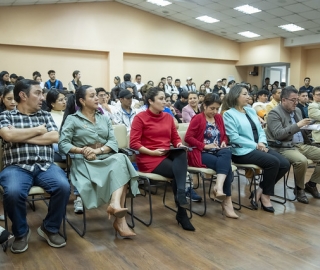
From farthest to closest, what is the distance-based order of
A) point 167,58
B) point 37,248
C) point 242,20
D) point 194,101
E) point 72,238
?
point 167,58
point 242,20
point 194,101
point 72,238
point 37,248

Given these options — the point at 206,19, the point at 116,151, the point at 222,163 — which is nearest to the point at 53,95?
the point at 116,151

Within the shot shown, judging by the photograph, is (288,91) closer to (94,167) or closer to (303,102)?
(303,102)

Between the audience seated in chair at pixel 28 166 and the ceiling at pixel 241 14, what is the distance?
23.8 feet

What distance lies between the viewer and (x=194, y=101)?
15.5 feet

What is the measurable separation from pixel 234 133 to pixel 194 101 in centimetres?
138

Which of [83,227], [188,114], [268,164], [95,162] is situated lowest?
[83,227]

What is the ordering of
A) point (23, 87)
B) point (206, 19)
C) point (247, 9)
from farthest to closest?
point (206, 19) < point (247, 9) < point (23, 87)

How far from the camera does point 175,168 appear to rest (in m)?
2.83

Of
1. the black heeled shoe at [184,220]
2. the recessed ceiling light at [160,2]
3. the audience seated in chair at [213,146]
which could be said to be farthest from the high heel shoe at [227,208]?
the recessed ceiling light at [160,2]

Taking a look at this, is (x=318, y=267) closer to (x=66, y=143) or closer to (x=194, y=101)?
(x=66, y=143)

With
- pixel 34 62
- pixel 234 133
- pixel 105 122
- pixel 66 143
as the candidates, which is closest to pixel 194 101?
pixel 234 133

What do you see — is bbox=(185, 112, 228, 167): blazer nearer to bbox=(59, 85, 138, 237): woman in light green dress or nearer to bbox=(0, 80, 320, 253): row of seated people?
bbox=(0, 80, 320, 253): row of seated people

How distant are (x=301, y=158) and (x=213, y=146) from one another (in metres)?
1.00

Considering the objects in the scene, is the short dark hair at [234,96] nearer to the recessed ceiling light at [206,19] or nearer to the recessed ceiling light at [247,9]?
the recessed ceiling light at [247,9]
